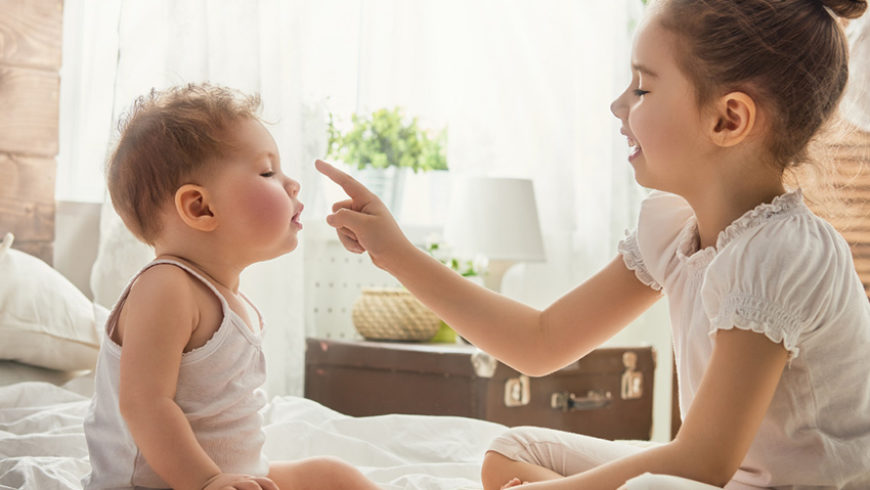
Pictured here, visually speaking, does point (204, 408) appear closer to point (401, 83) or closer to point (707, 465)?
point (707, 465)

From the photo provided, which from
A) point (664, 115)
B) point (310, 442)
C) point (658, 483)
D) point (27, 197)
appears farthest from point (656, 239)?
point (27, 197)

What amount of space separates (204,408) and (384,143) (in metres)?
1.81

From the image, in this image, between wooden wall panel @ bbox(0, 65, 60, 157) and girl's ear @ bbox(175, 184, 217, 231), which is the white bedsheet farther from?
wooden wall panel @ bbox(0, 65, 60, 157)

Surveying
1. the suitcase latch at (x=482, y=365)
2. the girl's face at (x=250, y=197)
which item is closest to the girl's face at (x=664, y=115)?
the girl's face at (x=250, y=197)

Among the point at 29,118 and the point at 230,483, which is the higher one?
the point at 29,118

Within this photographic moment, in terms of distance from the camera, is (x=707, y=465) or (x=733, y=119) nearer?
(x=707, y=465)

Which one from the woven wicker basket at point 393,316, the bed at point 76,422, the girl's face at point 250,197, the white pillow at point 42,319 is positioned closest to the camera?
the girl's face at point 250,197

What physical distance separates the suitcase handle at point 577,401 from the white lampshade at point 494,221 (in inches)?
17.0

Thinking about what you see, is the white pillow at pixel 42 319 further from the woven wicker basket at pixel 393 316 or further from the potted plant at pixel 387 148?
the potted plant at pixel 387 148

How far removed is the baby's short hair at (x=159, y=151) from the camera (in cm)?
111

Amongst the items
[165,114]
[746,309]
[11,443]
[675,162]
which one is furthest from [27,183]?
[746,309]

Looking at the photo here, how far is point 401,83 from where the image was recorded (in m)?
2.77

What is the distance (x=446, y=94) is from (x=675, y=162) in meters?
1.86

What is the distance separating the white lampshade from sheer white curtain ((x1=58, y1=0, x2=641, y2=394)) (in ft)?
0.69
